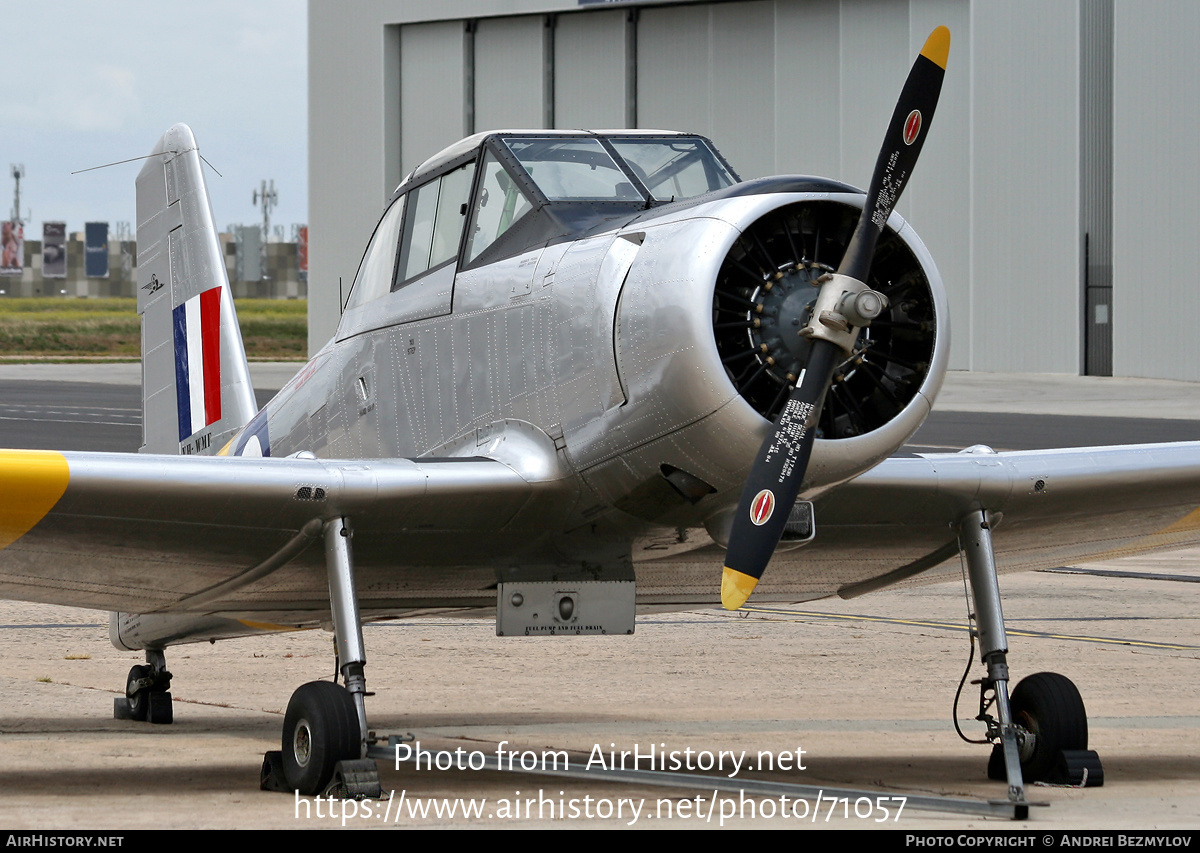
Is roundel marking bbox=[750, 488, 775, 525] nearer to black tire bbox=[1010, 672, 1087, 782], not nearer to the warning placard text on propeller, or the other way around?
the warning placard text on propeller

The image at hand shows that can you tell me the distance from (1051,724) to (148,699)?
17.5 ft

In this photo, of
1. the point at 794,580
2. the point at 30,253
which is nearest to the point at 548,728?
the point at 794,580

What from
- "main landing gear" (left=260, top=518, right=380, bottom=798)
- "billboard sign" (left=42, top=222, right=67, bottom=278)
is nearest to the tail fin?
"main landing gear" (left=260, top=518, right=380, bottom=798)

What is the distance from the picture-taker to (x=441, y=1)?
56156mm

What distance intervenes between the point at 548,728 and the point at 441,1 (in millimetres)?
49538

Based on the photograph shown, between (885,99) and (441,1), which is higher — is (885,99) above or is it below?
below

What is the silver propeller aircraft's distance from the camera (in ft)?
20.8

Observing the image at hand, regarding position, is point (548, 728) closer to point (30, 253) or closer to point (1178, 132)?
point (1178, 132)

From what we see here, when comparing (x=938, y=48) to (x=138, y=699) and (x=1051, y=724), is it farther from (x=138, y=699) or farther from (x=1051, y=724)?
(x=138, y=699)

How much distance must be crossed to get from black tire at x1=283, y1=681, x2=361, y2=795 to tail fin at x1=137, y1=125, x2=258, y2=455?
3.93m

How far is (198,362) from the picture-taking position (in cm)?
1080

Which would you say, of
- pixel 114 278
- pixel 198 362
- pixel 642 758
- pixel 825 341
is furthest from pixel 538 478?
pixel 114 278

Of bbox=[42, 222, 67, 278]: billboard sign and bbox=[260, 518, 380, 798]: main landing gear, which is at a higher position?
bbox=[42, 222, 67, 278]: billboard sign

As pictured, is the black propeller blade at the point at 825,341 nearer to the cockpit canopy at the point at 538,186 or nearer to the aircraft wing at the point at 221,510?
the aircraft wing at the point at 221,510
